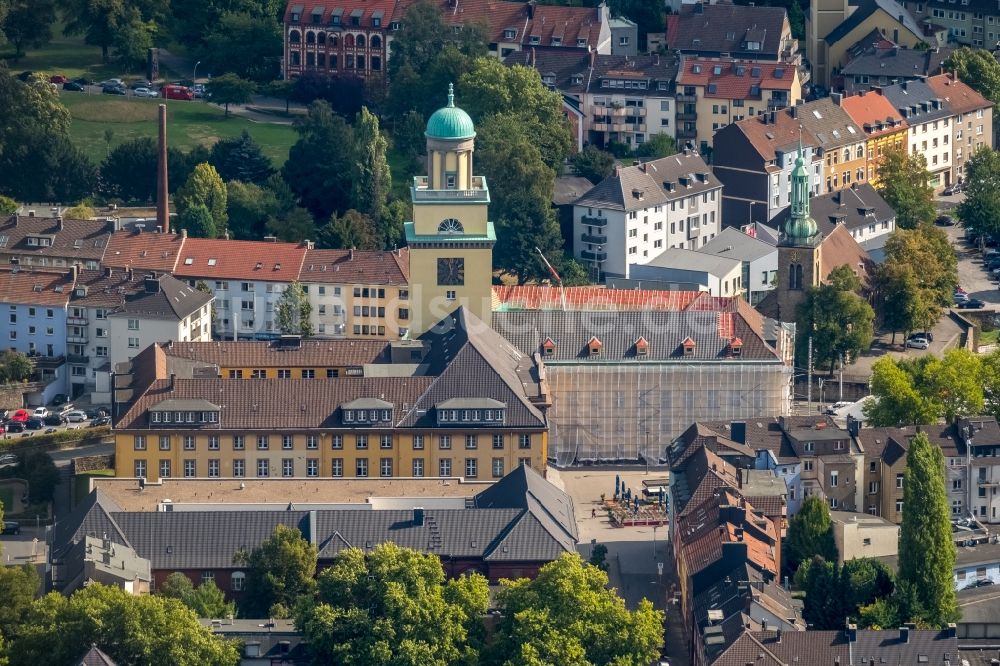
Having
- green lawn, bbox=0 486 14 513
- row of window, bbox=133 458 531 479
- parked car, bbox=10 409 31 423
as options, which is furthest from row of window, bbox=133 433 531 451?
parked car, bbox=10 409 31 423

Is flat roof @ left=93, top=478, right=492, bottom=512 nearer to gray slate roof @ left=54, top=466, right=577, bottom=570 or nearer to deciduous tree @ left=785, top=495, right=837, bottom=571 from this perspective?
gray slate roof @ left=54, top=466, right=577, bottom=570

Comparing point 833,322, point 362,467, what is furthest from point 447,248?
point 833,322

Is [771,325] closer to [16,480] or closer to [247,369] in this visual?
[247,369]

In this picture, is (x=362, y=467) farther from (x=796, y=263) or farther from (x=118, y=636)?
(x=796, y=263)

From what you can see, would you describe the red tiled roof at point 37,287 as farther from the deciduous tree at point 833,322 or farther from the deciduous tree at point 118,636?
the deciduous tree at point 118,636

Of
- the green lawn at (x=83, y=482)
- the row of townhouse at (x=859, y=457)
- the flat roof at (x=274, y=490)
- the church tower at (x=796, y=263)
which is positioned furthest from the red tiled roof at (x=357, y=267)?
the row of townhouse at (x=859, y=457)

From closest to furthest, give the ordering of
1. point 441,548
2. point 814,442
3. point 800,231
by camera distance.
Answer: point 441,548 < point 814,442 < point 800,231

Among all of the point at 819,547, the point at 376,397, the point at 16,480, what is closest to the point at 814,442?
the point at 819,547
